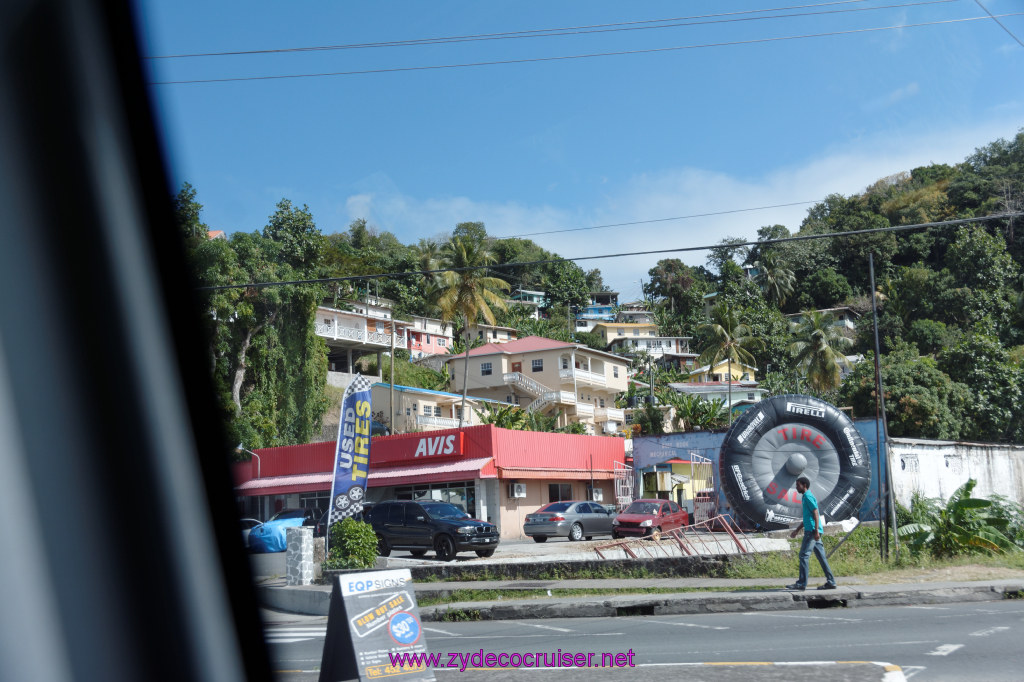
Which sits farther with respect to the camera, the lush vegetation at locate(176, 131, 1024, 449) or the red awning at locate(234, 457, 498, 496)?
the lush vegetation at locate(176, 131, 1024, 449)

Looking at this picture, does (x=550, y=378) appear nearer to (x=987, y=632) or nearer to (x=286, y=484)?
(x=286, y=484)

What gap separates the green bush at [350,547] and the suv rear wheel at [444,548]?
21.7 feet

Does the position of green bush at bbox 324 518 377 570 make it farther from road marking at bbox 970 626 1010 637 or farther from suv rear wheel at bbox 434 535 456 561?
road marking at bbox 970 626 1010 637

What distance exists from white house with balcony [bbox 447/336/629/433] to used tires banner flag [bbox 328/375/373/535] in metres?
42.8

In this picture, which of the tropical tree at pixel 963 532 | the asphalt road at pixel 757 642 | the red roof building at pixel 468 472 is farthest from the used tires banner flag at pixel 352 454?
the red roof building at pixel 468 472

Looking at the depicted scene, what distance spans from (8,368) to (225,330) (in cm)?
4242

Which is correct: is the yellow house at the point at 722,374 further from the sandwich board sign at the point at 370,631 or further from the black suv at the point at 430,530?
the sandwich board sign at the point at 370,631

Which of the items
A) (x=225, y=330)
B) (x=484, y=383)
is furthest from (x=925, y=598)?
(x=484, y=383)

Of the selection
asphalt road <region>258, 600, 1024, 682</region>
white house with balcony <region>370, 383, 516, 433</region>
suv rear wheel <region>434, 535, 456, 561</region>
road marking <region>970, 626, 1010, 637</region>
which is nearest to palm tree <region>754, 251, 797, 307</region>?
white house with balcony <region>370, 383, 516, 433</region>

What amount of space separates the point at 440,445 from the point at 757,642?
93.0ft

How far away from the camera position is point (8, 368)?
3246mm

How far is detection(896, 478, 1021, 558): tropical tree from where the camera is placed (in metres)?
17.3

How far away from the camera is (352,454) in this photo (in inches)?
762

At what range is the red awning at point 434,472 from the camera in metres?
35.4
